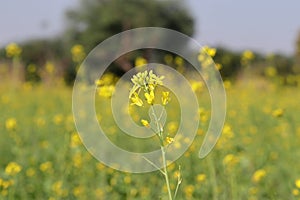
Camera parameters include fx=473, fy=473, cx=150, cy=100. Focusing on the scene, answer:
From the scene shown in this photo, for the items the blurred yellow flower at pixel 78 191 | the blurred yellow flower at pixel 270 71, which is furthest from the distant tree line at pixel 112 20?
the blurred yellow flower at pixel 78 191

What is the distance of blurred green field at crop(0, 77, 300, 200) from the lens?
198 cm

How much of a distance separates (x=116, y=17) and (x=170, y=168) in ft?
37.8

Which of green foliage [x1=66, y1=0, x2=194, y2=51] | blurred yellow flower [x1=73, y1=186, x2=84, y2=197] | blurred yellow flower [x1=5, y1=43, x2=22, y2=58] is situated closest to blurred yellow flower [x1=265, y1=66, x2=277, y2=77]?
blurred yellow flower [x1=5, y1=43, x2=22, y2=58]

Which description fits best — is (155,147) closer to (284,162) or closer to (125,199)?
(284,162)

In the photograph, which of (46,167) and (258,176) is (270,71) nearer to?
(258,176)

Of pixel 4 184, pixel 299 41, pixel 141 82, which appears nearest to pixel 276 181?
pixel 4 184

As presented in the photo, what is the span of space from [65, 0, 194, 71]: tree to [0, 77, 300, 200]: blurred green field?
29.4 ft

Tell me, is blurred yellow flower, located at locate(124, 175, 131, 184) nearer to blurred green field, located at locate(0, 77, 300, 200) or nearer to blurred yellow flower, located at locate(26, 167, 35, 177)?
blurred green field, located at locate(0, 77, 300, 200)

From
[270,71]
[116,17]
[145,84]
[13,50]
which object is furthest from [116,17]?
[145,84]

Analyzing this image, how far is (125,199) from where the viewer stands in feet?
6.29

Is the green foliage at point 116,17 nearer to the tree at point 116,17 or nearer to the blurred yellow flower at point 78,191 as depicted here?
the tree at point 116,17

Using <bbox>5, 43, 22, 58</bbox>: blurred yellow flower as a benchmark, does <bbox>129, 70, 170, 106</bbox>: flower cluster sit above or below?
below

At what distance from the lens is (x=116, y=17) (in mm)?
13297

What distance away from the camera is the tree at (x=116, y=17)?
42.3ft
